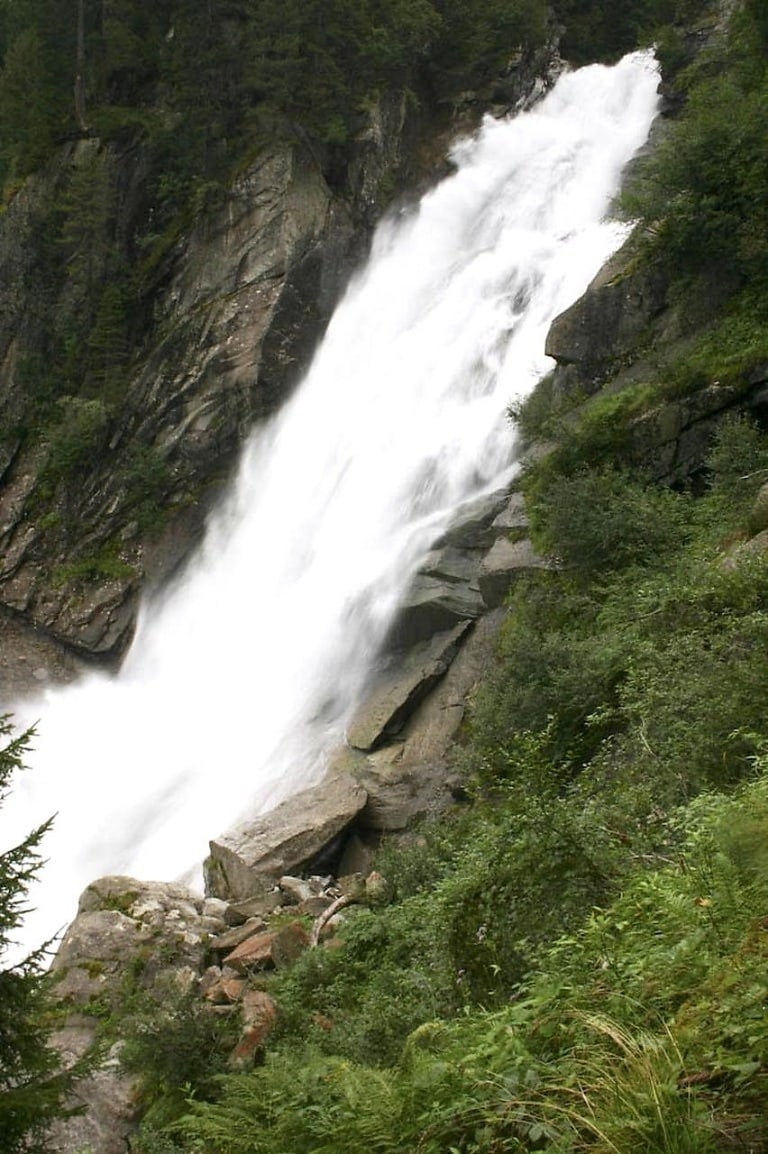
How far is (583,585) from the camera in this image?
1174cm

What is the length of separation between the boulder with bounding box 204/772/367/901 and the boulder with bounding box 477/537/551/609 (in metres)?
3.22

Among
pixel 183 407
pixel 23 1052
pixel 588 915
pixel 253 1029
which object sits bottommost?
pixel 253 1029

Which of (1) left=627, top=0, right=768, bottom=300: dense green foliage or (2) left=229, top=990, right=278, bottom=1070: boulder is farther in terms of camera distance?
(1) left=627, top=0, right=768, bottom=300: dense green foliage

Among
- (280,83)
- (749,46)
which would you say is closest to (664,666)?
(749,46)

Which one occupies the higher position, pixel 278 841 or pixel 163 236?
pixel 163 236

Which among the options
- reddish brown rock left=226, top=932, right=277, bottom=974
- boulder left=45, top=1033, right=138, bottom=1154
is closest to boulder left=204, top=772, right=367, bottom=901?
reddish brown rock left=226, top=932, right=277, bottom=974

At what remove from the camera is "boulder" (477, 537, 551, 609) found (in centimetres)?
1291

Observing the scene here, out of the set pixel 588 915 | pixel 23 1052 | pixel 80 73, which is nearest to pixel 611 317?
pixel 588 915

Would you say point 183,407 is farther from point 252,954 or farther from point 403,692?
point 252,954

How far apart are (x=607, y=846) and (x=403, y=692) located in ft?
27.2

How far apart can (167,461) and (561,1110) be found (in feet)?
77.5

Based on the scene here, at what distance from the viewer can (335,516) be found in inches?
769

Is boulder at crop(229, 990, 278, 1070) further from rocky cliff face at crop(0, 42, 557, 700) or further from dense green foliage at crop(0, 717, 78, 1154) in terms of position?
rocky cliff face at crop(0, 42, 557, 700)

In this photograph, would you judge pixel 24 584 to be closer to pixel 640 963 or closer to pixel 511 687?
pixel 511 687
